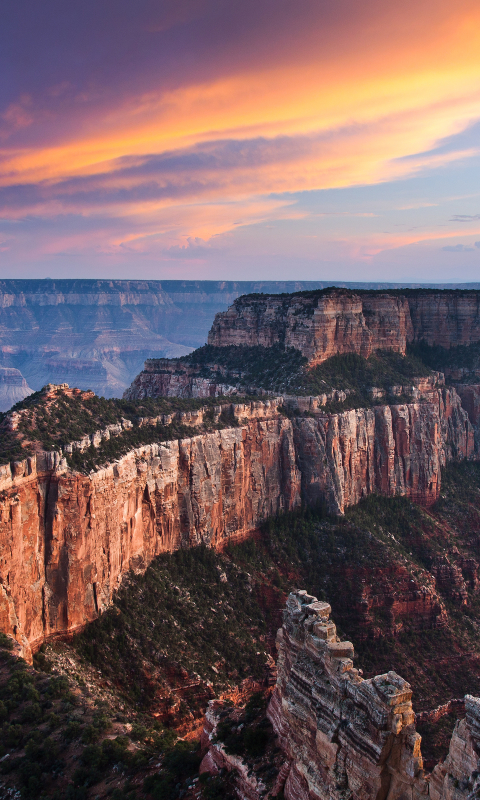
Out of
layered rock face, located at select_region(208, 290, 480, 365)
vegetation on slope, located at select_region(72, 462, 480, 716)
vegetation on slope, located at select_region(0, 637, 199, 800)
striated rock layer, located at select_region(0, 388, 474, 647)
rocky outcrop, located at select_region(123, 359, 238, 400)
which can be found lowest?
vegetation on slope, located at select_region(72, 462, 480, 716)

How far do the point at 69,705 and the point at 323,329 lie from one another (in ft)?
194

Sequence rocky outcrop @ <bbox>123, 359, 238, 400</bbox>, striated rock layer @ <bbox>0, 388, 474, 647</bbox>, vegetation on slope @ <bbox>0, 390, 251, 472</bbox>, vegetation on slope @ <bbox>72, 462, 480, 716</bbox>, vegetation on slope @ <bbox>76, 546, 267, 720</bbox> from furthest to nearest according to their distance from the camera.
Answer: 1. rocky outcrop @ <bbox>123, 359, 238, 400</bbox>
2. vegetation on slope @ <bbox>72, 462, 480, 716</bbox>
3. vegetation on slope @ <bbox>0, 390, 251, 472</bbox>
4. vegetation on slope @ <bbox>76, 546, 267, 720</bbox>
5. striated rock layer @ <bbox>0, 388, 474, 647</bbox>

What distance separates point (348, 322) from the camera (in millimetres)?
88688

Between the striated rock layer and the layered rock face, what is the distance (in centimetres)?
1111


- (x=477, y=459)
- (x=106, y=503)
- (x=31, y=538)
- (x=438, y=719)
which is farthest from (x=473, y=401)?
(x=31, y=538)

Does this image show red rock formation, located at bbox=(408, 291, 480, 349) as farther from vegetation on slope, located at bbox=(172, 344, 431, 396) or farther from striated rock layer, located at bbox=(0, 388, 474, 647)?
striated rock layer, located at bbox=(0, 388, 474, 647)

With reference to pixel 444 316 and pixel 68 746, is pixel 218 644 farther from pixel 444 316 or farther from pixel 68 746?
pixel 444 316

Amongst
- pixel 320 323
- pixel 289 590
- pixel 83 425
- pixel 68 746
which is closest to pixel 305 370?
pixel 320 323

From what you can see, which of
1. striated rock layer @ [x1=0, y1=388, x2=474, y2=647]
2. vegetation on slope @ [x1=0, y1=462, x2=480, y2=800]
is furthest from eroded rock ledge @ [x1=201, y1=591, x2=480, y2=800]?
striated rock layer @ [x1=0, y1=388, x2=474, y2=647]

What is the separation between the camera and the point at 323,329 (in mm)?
85000

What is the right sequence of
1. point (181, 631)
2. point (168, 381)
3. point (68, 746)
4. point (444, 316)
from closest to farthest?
point (68, 746)
point (181, 631)
point (168, 381)
point (444, 316)

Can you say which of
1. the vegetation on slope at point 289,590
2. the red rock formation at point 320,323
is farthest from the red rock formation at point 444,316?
the vegetation on slope at point 289,590

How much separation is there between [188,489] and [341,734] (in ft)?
123

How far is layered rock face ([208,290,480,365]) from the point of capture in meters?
85.9
